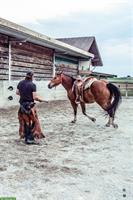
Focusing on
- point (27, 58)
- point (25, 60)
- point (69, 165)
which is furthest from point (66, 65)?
point (69, 165)

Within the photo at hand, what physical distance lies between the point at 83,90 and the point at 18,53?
469 cm

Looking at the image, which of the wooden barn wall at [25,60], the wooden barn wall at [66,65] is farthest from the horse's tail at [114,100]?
the wooden barn wall at [66,65]

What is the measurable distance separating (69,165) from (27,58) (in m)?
9.23

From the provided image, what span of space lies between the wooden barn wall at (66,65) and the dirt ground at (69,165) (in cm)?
968

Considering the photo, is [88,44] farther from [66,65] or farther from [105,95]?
[105,95]

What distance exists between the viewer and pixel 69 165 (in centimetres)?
481

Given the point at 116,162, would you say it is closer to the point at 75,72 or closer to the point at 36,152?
the point at 36,152

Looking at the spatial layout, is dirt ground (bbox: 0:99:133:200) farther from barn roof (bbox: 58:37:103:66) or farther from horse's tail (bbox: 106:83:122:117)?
barn roof (bbox: 58:37:103:66)

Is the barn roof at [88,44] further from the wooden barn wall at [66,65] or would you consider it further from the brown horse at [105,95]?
the brown horse at [105,95]

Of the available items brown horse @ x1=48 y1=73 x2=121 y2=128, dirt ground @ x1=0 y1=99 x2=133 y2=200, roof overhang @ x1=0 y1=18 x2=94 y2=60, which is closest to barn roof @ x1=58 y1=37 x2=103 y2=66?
roof overhang @ x1=0 y1=18 x2=94 y2=60

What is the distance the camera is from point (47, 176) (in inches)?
168

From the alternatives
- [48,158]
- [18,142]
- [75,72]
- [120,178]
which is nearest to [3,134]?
[18,142]

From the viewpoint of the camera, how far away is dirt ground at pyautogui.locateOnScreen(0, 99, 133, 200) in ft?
12.2

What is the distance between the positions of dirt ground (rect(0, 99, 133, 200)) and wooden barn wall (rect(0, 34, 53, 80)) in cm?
449
